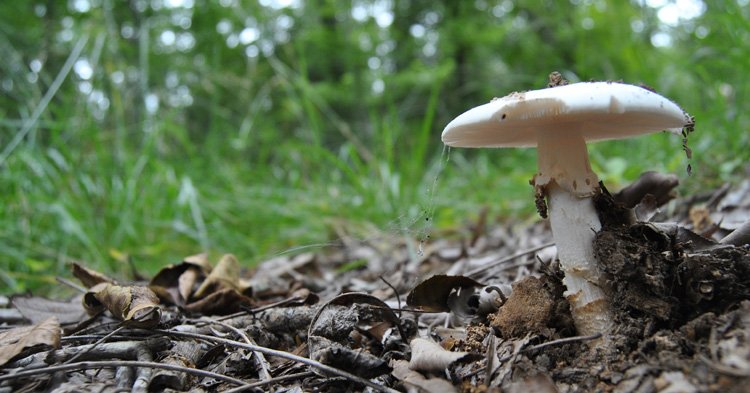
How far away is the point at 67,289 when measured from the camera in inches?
113

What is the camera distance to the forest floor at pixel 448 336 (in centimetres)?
109

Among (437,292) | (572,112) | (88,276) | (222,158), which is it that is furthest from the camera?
(222,158)

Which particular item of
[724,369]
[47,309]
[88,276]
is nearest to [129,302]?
[88,276]

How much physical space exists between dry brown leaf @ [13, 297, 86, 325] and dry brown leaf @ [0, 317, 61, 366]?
0.31m

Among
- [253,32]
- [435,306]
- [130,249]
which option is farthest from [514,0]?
[435,306]

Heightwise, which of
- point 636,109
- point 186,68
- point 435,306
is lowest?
point 435,306

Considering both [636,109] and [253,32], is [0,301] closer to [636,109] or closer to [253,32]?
[636,109]

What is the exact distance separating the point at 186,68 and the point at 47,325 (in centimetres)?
472

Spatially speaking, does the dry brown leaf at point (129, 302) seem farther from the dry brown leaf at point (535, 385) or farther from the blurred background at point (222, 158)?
the dry brown leaf at point (535, 385)

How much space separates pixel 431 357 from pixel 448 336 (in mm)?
304

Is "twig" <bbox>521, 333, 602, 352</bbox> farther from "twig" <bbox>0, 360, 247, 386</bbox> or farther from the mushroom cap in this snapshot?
"twig" <bbox>0, 360, 247, 386</bbox>

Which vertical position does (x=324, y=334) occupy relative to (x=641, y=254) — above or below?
below

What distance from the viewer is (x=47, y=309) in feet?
6.10

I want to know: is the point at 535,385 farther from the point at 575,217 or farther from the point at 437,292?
the point at 437,292
